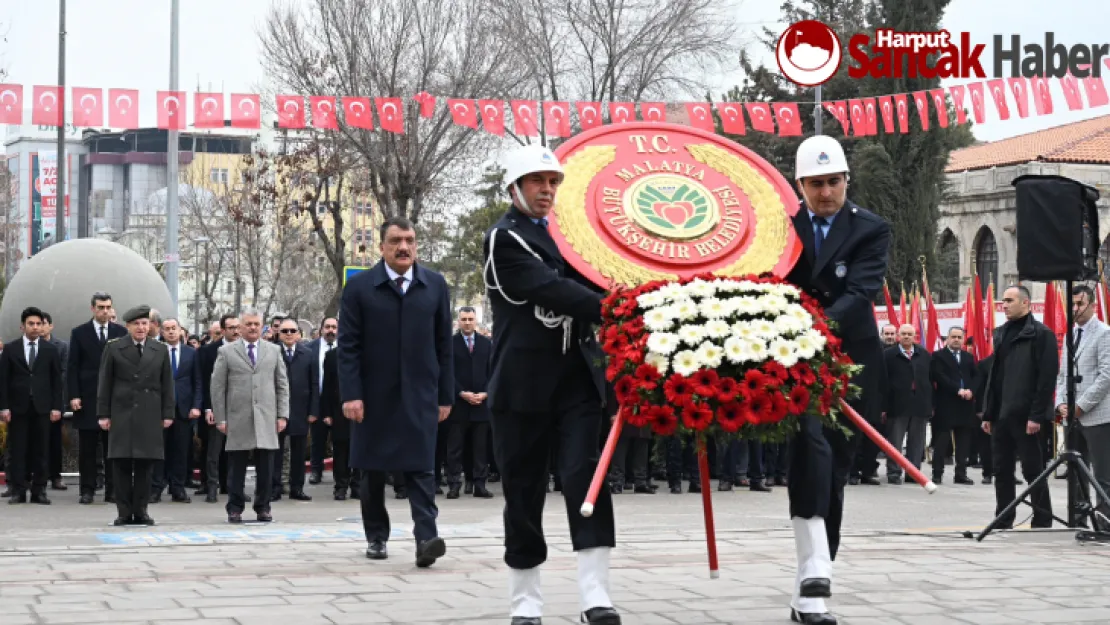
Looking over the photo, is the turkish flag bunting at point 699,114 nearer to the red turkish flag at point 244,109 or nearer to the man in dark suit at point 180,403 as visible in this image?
the red turkish flag at point 244,109

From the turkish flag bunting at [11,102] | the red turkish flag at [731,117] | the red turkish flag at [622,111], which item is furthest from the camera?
the red turkish flag at [622,111]

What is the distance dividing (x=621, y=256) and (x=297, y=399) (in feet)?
33.3

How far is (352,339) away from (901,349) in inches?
470

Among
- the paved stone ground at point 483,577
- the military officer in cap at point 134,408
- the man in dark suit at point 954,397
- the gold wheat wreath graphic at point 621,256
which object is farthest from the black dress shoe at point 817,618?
the man in dark suit at point 954,397

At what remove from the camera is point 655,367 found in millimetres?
6320

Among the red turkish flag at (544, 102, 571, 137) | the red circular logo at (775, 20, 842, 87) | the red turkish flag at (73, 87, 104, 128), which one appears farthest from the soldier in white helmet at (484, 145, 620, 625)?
the red circular logo at (775, 20, 842, 87)

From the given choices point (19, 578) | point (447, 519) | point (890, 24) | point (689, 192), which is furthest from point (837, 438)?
point (890, 24)

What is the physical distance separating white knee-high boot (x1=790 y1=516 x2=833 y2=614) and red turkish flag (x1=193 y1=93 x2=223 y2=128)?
17.2m

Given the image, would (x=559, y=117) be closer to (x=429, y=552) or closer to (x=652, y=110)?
(x=652, y=110)

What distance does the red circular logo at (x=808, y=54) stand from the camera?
2658 centimetres

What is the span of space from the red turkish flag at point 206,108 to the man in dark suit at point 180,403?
670cm

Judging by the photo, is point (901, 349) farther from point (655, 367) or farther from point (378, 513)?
point (655, 367)

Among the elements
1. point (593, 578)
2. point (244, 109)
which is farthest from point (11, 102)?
point (593, 578)

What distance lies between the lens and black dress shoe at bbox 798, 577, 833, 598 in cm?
674
